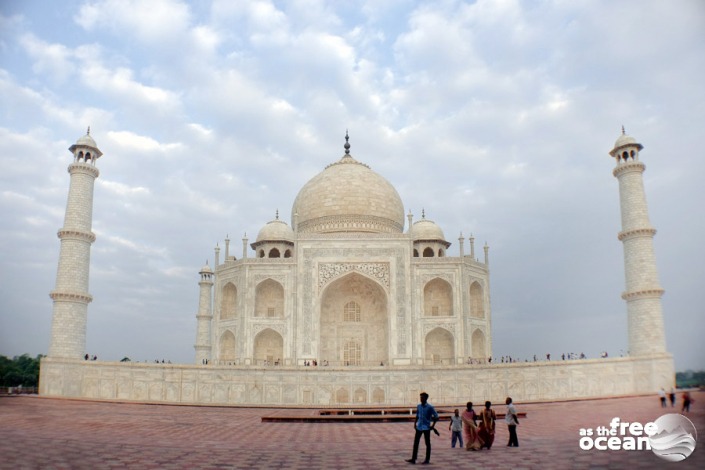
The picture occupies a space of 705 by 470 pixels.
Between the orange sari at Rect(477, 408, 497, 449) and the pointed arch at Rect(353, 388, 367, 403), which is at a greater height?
the orange sari at Rect(477, 408, 497, 449)

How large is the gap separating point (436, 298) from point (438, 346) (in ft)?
7.08

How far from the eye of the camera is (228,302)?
25906 millimetres

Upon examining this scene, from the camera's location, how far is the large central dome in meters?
27.8

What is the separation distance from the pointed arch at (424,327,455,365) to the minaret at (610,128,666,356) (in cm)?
692

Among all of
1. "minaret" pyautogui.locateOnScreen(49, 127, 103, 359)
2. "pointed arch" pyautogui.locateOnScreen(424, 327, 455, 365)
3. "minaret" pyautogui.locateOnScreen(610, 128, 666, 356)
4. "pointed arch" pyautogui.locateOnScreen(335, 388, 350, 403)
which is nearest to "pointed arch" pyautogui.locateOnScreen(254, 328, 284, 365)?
"pointed arch" pyautogui.locateOnScreen(335, 388, 350, 403)

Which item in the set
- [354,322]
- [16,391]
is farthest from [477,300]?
[16,391]

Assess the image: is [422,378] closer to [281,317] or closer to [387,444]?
[281,317]

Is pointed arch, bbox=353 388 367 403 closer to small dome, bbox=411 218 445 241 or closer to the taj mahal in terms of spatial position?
the taj mahal

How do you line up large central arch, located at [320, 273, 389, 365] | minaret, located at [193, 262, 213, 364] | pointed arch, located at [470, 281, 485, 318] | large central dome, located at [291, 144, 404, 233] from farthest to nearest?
1. minaret, located at [193, 262, 213, 364]
2. large central dome, located at [291, 144, 404, 233]
3. pointed arch, located at [470, 281, 485, 318]
4. large central arch, located at [320, 273, 389, 365]

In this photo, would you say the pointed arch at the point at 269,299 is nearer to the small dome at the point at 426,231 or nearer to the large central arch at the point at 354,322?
the large central arch at the point at 354,322

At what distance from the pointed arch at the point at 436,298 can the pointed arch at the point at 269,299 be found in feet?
20.3

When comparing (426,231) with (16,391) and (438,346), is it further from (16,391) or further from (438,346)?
(16,391)

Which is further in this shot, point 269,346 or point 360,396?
point 269,346

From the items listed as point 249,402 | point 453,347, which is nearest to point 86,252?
point 249,402
